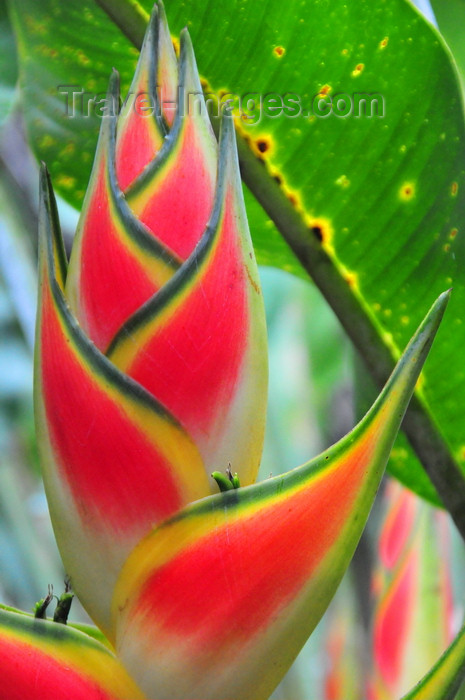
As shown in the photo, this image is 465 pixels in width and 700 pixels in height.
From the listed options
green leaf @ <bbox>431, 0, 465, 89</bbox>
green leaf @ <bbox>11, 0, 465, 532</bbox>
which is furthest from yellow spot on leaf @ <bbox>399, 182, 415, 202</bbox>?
green leaf @ <bbox>431, 0, 465, 89</bbox>

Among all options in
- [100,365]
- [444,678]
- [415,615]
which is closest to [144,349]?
[100,365]

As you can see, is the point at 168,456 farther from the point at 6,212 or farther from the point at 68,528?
the point at 6,212

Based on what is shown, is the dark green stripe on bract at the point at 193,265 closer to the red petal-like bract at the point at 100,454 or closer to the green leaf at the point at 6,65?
the red petal-like bract at the point at 100,454

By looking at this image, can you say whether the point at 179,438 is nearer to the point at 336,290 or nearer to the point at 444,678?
the point at 444,678

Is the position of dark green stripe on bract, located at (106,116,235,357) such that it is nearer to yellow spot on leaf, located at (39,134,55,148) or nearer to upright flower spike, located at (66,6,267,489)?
upright flower spike, located at (66,6,267,489)

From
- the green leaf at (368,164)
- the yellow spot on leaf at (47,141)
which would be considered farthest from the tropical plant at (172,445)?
the yellow spot on leaf at (47,141)

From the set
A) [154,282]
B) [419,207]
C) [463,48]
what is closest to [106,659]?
[154,282]
